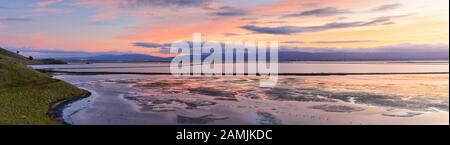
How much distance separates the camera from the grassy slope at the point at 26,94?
2489cm

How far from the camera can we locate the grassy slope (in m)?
24.9

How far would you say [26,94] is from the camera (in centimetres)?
A: 3556

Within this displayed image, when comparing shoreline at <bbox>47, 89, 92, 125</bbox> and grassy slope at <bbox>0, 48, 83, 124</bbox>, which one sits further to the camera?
shoreline at <bbox>47, 89, 92, 125</bbox>

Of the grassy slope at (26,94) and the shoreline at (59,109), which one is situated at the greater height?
the grassy slope at (26,94)

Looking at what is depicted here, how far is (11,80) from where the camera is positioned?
139 ft

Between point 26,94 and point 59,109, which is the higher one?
point 26,94

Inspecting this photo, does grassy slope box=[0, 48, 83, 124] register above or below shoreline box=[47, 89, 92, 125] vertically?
above

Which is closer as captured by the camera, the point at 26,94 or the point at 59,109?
the point at 59,109

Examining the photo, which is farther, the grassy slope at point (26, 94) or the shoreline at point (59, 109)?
the shoreline at point (59, 109)
